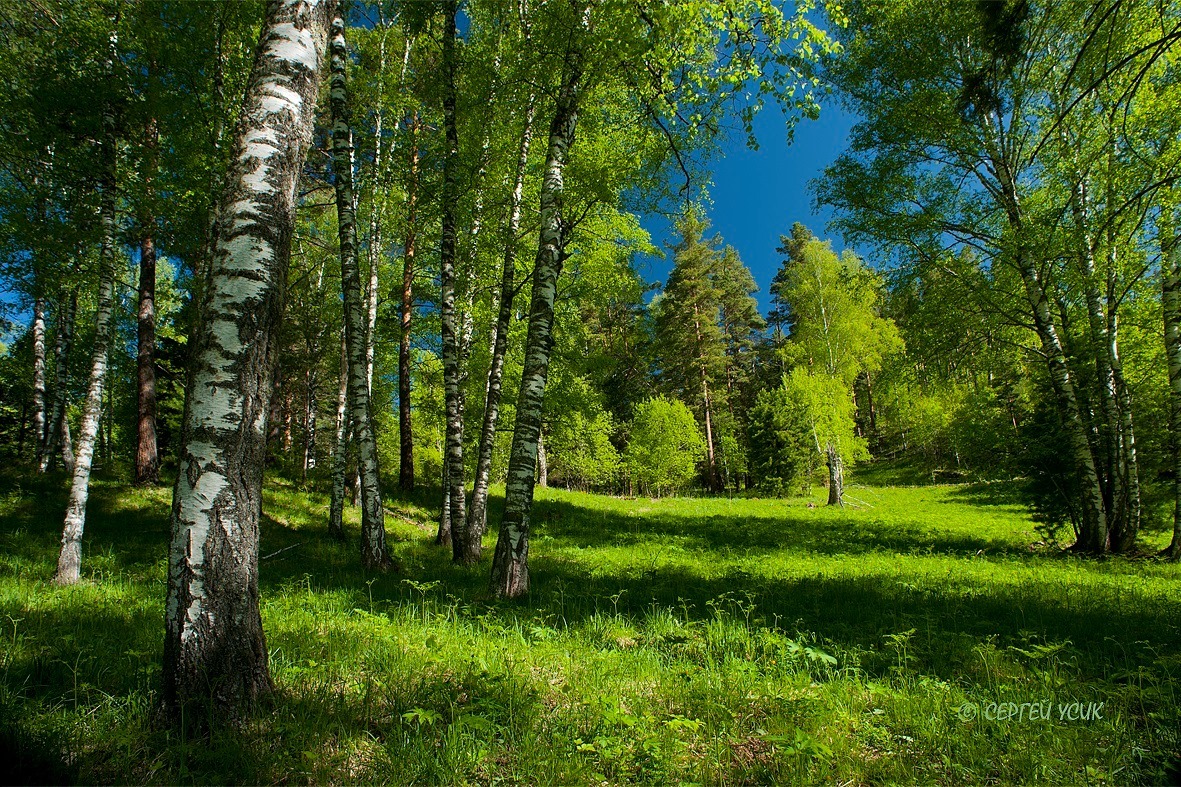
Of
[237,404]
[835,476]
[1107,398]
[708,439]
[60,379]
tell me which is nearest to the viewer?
Result: [237,404]

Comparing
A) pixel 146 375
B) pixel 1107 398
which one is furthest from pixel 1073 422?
pixel 146 375

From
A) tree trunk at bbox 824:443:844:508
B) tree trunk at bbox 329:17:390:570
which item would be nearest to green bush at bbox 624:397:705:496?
tree trunk at bbox 824:443:844:508

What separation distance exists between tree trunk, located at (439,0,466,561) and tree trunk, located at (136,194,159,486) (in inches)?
328

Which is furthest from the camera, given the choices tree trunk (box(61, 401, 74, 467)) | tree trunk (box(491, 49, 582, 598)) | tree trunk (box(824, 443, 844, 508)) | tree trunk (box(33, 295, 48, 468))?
tree trunk (box(824, 443, 844, 508))

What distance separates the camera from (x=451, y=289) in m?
8.70

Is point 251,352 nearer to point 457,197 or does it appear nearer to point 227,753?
point 227,753

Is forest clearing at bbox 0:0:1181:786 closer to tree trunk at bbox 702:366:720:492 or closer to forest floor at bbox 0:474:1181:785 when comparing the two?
forest floor at bbox 0:474:1181:785

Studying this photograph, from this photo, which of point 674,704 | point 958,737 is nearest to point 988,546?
point 958,737

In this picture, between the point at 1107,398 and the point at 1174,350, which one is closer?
the point at 1174,350

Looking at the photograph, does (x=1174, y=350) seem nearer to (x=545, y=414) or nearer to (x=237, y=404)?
(x=545, y=414)

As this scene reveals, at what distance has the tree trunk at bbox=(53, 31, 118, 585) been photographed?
6035mm

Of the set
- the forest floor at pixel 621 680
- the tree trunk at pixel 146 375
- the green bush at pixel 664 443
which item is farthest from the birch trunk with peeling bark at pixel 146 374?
the green bush at pixel 664 443

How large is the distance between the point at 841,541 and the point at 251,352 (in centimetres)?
1276

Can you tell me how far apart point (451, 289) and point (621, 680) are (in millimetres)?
7155
